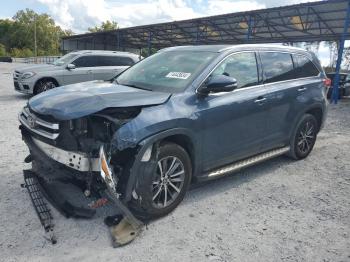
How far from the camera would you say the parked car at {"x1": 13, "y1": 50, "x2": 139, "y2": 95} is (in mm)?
11258

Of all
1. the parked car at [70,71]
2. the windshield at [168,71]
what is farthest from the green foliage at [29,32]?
the windshield at [168,71]

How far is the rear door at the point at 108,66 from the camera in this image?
1207 centimetres

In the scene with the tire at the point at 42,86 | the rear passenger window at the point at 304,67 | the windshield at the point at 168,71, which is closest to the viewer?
the windshield at the point at 168,71

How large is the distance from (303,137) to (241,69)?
204cm

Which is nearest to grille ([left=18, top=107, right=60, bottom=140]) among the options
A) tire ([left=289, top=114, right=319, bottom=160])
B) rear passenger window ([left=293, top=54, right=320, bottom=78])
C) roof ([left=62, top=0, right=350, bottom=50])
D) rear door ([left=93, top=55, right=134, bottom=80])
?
tire ([left=289, top=114, right=319, bottom=160])

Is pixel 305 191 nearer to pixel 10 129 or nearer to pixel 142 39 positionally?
pixel 10 129

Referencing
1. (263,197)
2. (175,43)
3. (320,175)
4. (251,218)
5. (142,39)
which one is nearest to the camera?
(251,218)

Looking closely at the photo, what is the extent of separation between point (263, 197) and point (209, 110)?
1.40 m

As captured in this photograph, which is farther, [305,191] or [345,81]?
[345,81]

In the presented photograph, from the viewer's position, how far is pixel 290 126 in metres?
5.28

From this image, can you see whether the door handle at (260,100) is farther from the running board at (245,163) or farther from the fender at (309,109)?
the fender at (309,109)

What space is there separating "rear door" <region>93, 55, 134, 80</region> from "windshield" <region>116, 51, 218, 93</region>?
24.5 ft

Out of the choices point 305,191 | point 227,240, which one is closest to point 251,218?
point 227,240

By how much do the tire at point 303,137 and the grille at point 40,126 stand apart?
3.79 m
